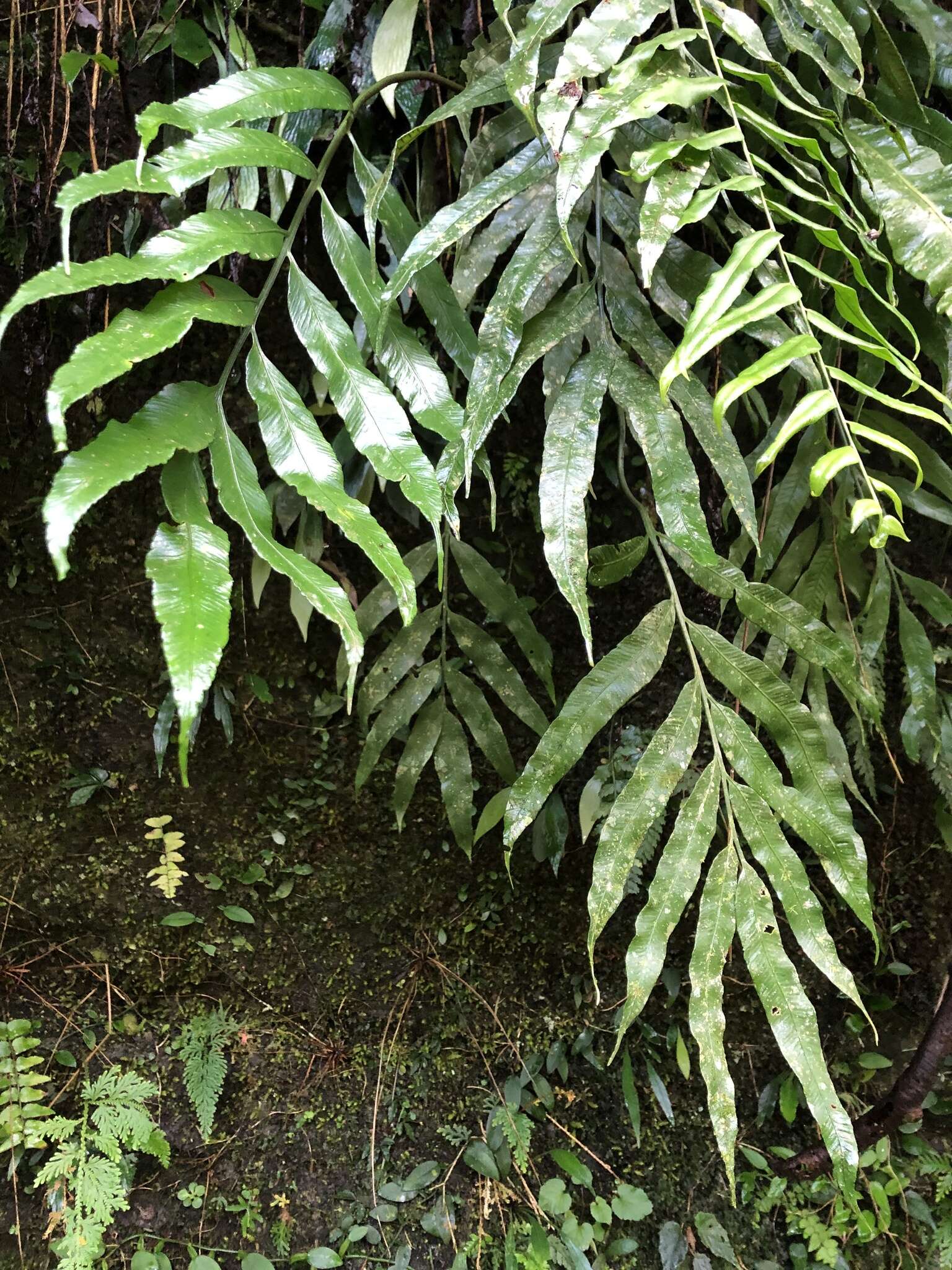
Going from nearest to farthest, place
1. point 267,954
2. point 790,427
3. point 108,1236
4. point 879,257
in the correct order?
point 790,427
point 879,257
point 108,1236
point 267,954

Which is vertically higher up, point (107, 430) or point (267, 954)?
point (107, 430)

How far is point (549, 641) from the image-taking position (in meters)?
1.17

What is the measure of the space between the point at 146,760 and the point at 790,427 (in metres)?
1.05

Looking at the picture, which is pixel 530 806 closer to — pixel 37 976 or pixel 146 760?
pixel 146 760

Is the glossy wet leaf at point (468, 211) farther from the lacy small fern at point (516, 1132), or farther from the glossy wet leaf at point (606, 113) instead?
the lacy small fern at point (516, 1132)

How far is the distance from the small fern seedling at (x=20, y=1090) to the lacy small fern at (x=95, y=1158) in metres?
0.02

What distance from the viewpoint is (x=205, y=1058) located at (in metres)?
1.16

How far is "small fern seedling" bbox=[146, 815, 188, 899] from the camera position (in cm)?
116

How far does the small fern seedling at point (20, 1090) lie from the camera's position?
3.54 ft

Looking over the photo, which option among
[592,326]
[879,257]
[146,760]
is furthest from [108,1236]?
[879,257]

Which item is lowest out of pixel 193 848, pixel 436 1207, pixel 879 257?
pixel 436 1207

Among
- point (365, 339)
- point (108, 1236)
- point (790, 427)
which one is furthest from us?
point (108, 1236)

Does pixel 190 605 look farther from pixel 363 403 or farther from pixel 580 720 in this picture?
pixel 580 720

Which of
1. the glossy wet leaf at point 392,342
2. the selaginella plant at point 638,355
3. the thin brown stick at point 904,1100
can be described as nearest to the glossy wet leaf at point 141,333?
the selaginella plant at point 638,355
